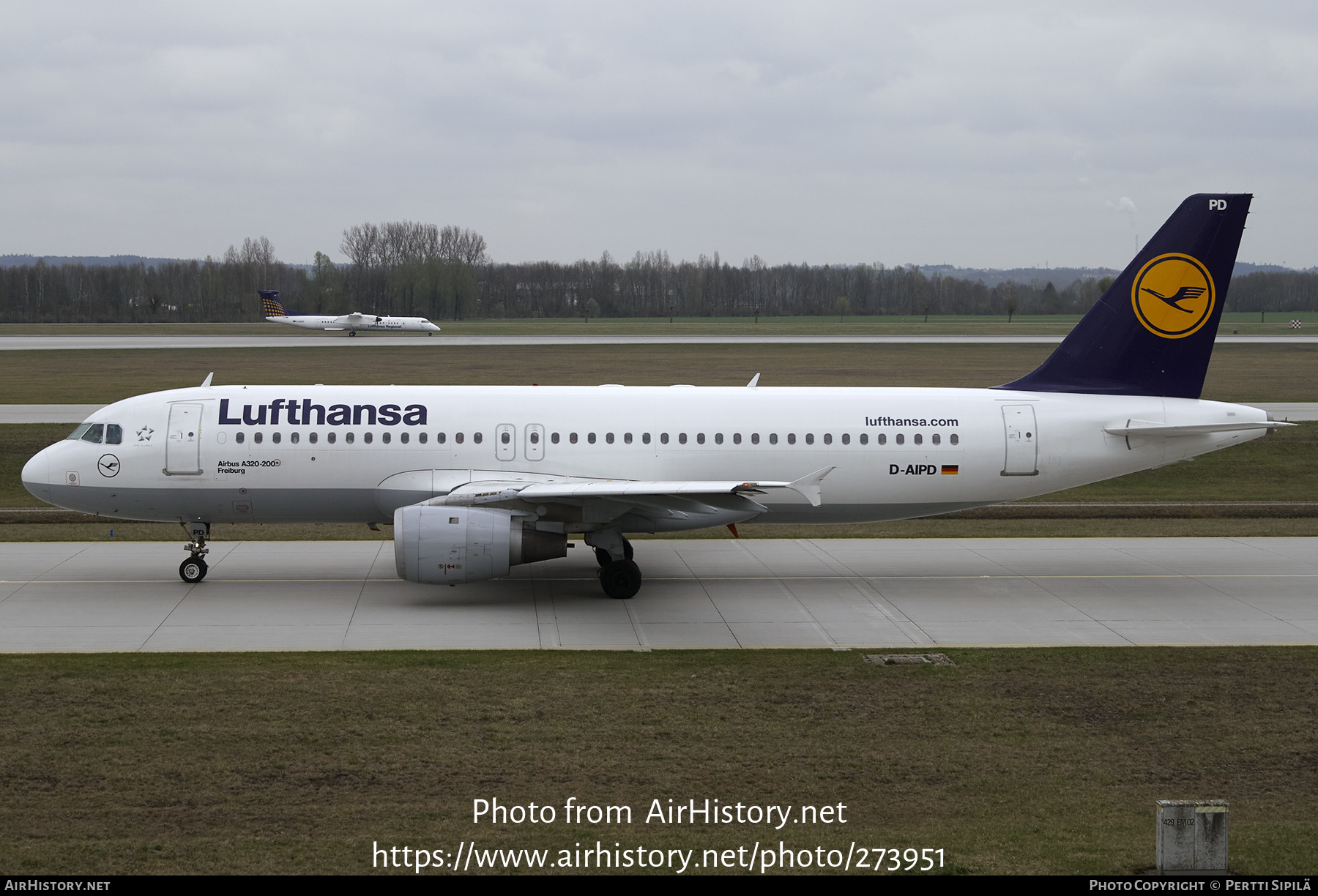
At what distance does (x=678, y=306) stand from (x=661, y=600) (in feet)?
556

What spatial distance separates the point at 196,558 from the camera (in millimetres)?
22578

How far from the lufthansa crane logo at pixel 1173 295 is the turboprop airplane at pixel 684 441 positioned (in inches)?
1.3

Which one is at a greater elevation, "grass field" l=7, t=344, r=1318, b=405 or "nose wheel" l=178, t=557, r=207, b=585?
"grass field" l=7, t=344, r=1318, b=405

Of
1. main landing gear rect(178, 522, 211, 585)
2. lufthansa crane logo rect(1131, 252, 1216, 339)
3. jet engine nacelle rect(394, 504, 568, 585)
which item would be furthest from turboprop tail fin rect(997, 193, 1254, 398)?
main landing gear rect(178, 522, 211, 585)

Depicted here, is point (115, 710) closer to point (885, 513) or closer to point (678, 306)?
point (885, 513)

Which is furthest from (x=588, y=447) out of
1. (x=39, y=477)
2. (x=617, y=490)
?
(x=39, y=477)

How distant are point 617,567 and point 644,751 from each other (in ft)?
25.9

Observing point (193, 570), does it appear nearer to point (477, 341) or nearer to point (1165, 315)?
point (1165, 315)

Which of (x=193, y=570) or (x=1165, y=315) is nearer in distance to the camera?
(x=193, y=570)

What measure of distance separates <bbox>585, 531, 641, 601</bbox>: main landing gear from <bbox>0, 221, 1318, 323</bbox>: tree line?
138972 mm

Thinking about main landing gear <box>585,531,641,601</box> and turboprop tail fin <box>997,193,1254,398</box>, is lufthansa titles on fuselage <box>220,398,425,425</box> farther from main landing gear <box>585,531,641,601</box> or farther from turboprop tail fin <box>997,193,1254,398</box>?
turboprop tail fin <box>997,193,1254,398</box>

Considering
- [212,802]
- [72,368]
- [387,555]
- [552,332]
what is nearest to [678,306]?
[552,332]

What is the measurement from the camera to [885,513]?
2309 centimetres

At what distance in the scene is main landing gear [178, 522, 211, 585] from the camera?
2245cm
